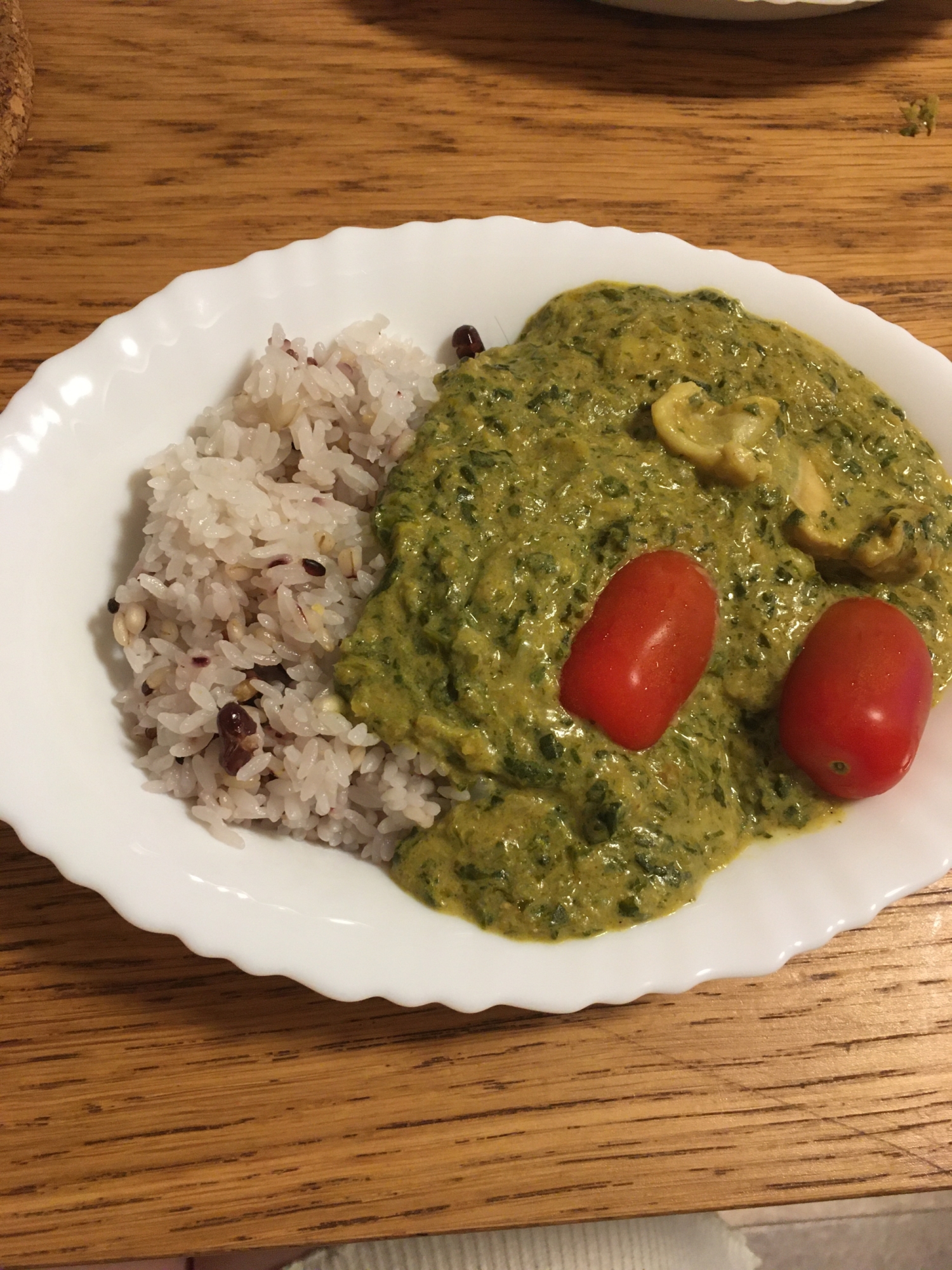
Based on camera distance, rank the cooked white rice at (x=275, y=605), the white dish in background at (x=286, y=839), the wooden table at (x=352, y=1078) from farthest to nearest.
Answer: the cooked white rice at (x=275, y=605) → the wooden table at (x=352, y=1078) → the white dish in background at (x=286, y=839)

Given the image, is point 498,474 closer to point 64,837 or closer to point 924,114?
point 64,837

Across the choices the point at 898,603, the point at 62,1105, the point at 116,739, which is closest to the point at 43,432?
the point at 116,739

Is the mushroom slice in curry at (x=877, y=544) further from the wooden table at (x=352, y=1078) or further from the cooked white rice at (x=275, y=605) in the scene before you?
the cooked white rice at (x=275, y=605)

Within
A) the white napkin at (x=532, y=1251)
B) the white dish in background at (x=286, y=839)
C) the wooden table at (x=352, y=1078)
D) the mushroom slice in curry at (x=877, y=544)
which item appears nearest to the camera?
the white dish in background at (x=286, y=839)

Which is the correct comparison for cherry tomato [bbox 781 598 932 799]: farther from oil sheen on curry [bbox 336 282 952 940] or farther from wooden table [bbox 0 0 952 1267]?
wooden table [bbox 0 0 952 1267]

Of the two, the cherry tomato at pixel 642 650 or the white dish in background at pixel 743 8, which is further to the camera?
A: the white dish in background at pixel 743 8

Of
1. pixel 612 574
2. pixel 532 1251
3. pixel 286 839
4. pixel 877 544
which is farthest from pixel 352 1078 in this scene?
pixel 877 544

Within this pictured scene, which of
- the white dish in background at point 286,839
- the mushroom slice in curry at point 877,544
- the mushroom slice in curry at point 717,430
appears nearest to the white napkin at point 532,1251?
the white dish in background at point 286,839
